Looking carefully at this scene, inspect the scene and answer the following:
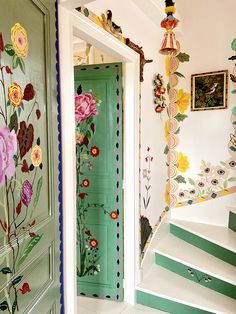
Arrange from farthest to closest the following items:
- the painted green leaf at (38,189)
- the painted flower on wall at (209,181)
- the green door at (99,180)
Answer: the painted flower on wall at (209,181), the green door at (99,180), the painted green leaf at (38,189)

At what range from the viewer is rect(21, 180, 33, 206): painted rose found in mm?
1063

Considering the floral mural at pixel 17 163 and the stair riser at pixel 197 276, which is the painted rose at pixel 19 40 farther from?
the stair riser at pixel 197 276

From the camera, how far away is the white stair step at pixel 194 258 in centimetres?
235

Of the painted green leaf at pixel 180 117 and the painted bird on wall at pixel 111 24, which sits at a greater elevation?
Result: the painted bird on wall at pixel 111 24

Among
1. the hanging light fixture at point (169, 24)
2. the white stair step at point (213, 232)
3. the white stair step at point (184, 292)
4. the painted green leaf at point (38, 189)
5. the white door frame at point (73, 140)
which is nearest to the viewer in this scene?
the painted green leaf at point (38, 189)

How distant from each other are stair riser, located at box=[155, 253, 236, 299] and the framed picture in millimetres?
1761

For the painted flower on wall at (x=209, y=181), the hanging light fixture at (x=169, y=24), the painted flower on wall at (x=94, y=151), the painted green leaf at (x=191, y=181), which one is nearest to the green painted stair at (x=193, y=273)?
the painted flower on wall at (x=209, y=181)

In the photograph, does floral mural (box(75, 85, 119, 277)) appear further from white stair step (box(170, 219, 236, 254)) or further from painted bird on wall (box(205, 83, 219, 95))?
painted bird on wall (box(205, 83, 219, 95))

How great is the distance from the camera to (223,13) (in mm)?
2963

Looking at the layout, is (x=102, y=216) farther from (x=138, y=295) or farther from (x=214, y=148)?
(x=214, y=148)

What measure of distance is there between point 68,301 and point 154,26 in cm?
260

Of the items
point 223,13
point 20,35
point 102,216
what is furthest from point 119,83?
point 223,13

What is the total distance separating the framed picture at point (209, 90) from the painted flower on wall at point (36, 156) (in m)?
2.44

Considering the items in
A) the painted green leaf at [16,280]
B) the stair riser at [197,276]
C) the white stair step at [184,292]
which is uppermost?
the painted green leaf at [16,280]
